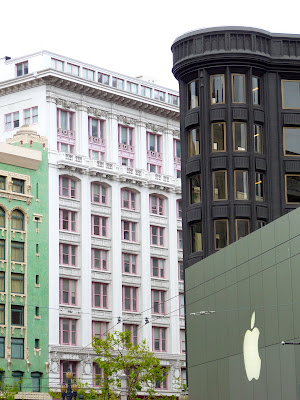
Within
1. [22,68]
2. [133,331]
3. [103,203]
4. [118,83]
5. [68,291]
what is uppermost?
[22,68]

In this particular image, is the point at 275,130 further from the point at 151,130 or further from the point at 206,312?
the point at 151,130

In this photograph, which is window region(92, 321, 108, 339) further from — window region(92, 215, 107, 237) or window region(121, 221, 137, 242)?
window region(121, 221, 137, 242)

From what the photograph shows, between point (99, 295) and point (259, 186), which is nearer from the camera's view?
point (259, 186)

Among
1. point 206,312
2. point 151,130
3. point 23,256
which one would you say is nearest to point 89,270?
point 23,256

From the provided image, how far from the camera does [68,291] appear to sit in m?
120

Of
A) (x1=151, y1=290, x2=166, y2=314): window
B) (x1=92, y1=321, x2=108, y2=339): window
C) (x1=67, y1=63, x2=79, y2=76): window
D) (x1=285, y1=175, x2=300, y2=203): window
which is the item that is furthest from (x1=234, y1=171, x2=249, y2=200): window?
(x1=151, y1=290, x2=166, y2=314): window

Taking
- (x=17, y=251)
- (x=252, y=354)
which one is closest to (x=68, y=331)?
(x=17, y=251)

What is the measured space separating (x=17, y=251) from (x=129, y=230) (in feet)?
56.7

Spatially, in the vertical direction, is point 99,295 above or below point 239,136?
below

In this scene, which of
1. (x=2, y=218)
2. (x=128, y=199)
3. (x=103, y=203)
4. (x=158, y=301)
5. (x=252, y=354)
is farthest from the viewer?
(x=158, y=301)

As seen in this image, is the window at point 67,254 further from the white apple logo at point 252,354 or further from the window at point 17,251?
the white apple logo at point 252,354

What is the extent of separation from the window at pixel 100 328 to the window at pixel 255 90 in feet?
149

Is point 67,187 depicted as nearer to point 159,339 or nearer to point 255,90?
point 159,339

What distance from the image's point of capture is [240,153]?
274ft
